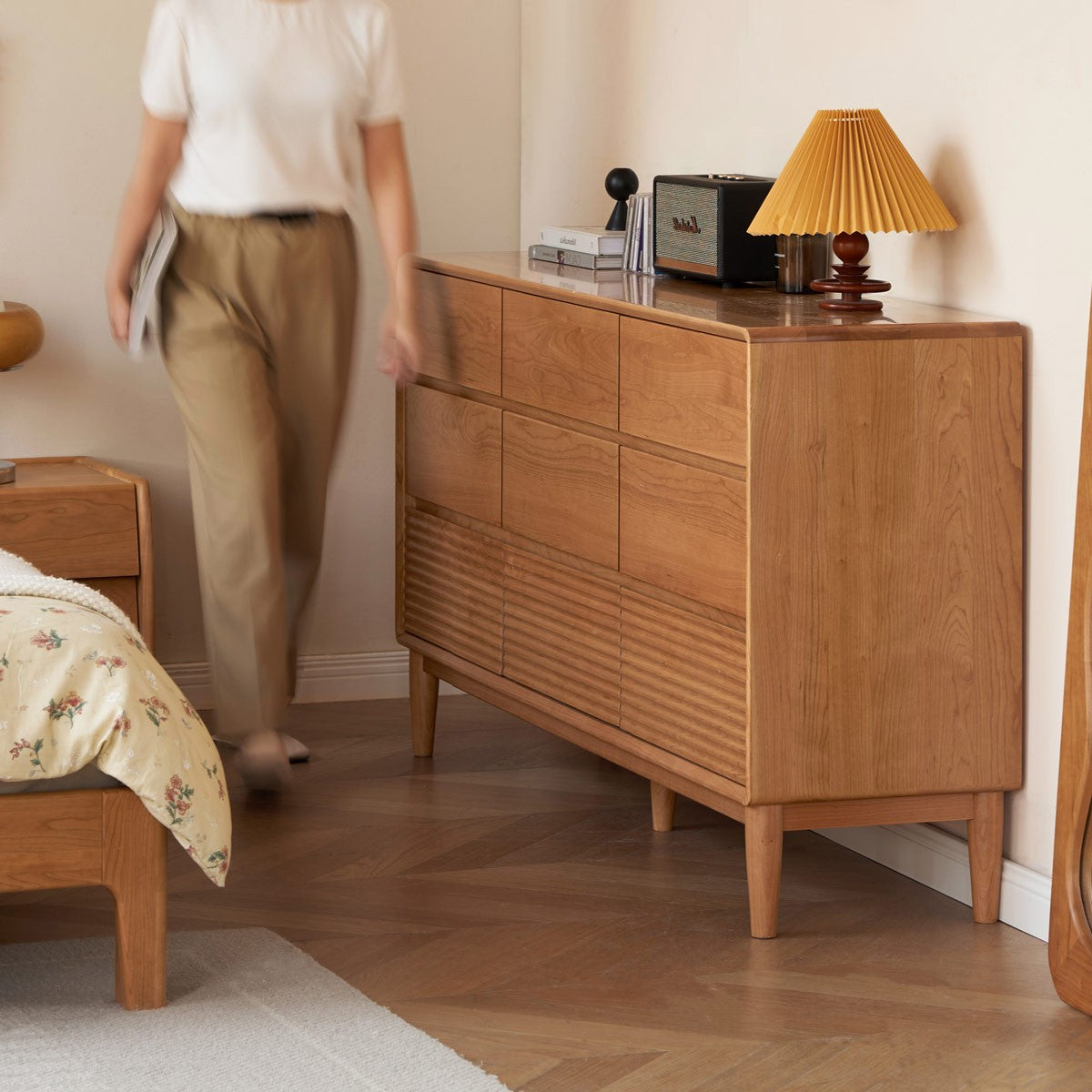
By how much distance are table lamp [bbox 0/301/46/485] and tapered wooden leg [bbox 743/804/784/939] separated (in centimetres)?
180

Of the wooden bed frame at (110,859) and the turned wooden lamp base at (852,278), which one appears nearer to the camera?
the wooden bed frame at (110,859)

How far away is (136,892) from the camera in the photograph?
236 centimetres

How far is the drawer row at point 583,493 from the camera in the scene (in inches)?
107

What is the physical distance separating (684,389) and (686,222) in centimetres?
56

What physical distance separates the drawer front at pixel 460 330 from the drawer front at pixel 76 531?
68 centimetres

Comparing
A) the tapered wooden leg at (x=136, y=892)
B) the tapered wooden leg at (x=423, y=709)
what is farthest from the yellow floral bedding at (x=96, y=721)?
the tapered wooden leg at (x=423, y=709)

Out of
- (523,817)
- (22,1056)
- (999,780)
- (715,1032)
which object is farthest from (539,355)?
(22,1056)

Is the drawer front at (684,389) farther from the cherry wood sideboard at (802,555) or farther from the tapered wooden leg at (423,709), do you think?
the tapered wooden leg at (423,709)

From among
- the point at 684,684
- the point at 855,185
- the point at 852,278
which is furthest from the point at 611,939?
the point at 855,185

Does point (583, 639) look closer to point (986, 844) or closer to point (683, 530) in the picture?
point (683, 530)

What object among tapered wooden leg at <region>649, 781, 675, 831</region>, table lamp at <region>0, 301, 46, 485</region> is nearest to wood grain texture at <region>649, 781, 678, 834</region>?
tapered wooden leg at <region>649, 781, 675, 831</region>

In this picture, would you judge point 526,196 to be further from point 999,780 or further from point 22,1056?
point 22,1056

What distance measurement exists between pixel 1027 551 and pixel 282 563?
4.56 ft

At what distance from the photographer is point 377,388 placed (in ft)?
14.0
